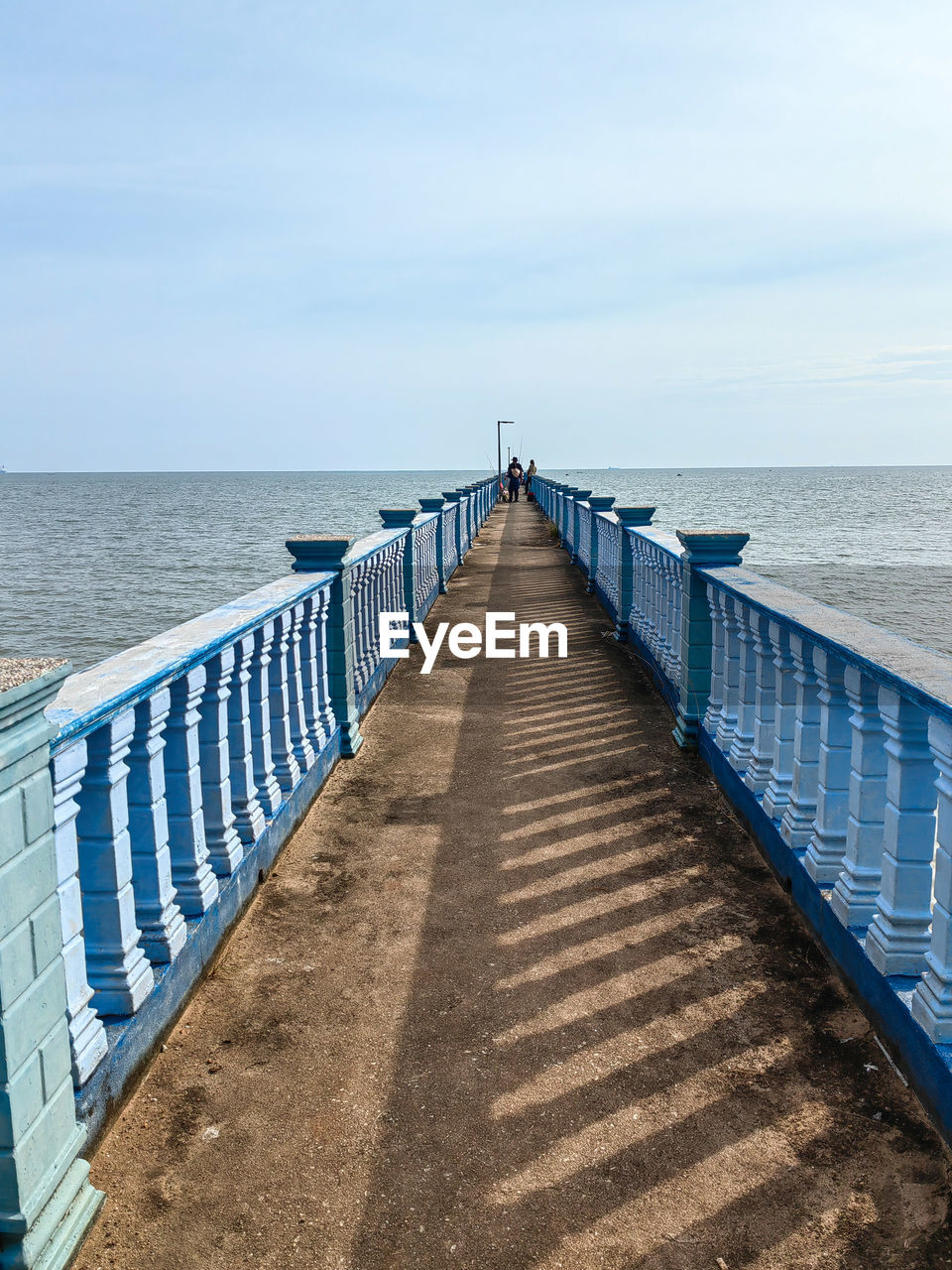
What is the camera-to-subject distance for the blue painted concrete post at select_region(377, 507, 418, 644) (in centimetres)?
968

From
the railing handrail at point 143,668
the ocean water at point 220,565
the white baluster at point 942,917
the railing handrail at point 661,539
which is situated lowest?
the ocean water at point 220,565

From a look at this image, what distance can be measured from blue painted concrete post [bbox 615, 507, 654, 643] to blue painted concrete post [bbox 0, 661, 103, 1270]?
7666mm

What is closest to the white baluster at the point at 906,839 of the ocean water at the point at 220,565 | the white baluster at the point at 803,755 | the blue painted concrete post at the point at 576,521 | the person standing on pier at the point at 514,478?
the white baluster at the point at 803,755

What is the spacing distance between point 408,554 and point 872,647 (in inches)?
280

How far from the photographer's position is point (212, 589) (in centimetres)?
3644

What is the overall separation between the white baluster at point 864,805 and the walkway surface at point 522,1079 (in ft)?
1.09

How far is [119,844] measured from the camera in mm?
2775

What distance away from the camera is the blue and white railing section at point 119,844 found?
→ 2139mm

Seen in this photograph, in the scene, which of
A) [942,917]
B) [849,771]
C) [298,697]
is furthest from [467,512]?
[942,917]

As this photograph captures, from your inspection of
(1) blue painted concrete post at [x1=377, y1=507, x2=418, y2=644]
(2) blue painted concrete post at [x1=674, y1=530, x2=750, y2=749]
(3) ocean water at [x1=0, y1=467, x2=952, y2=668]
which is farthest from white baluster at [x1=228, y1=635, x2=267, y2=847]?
(3) ocean water at [x1=0, y1=467, x2=952, y2=668]

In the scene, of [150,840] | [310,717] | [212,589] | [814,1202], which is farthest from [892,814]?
[212,589]

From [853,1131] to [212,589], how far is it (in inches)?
1397

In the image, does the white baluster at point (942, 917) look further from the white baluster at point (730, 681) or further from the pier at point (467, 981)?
the white baluster at point (730, 681)

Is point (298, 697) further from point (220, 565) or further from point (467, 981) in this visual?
point (220, 565)
